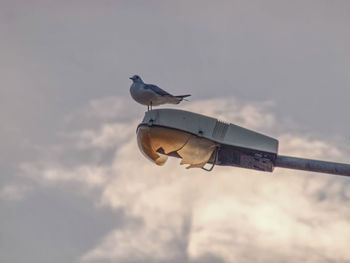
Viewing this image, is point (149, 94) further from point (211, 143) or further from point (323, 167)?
point (323, 167)

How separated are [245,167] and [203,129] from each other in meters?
0.61

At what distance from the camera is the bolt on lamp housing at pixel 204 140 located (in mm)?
6074

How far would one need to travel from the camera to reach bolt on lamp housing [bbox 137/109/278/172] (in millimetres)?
6074

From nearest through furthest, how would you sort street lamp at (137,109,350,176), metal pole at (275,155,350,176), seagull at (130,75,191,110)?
metal pole at (275,155,350,176) → street lamp at (137,109,350,176) → seagull at (130,75,191,110)

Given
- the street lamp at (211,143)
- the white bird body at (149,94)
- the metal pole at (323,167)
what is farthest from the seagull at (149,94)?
the metal pole at (323,167)

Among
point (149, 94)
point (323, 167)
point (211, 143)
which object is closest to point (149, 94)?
point (149, 94)

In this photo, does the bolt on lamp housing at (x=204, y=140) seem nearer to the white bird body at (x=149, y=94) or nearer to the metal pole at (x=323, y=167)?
the metal pole at (x=323, y=167)

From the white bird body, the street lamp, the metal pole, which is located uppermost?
the white bird body

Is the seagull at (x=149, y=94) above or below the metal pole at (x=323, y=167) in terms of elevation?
above

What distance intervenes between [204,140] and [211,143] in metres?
0.10

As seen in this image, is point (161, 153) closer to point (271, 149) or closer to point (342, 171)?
point (271, 149)

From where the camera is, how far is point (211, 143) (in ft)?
20.5

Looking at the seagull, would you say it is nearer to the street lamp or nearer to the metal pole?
the street lamp

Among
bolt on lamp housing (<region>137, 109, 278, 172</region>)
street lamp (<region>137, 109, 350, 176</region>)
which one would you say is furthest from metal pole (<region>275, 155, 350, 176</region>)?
bolt on lamp housing (<region>137, 109, 278, 172</region>)
